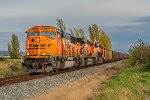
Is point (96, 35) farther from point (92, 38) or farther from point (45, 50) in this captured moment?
point (45, 50)

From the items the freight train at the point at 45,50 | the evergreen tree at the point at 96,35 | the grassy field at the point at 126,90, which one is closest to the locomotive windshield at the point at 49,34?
the freight train at the point at 45,50

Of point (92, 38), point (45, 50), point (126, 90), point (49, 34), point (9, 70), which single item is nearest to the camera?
point (126, 90)

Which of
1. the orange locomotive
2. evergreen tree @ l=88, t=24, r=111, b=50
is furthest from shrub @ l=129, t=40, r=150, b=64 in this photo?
evergreen tree @ l=88, t=24, r=111, b=50

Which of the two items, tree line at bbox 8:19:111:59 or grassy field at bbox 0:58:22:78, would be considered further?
tree line at bbox 8:19:111:59

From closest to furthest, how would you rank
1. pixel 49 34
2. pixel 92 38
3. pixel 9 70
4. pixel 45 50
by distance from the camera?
pixel 45 50, pixel 49 34, pixel 9 70, pixel 92 38

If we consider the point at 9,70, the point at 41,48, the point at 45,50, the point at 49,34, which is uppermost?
the point at 49,34

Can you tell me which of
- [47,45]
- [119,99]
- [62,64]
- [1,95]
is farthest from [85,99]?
[62,64]

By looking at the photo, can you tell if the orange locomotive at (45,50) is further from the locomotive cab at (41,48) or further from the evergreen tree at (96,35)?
the evergreen tree at (96,35)

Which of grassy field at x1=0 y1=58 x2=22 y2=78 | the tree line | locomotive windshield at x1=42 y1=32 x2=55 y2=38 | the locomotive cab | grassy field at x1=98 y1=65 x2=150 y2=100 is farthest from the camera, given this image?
the tree line

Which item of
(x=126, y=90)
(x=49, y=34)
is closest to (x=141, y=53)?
(x=49, y=34)

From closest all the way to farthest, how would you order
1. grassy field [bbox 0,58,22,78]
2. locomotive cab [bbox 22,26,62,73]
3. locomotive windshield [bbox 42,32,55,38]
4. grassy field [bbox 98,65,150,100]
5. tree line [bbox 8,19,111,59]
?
grassy field [bbox 98,65,150,100], locomotive cab [bbox 22,26,62,73], locomotive windshield [bbox 42,32,55,38], grassy field [bbox 0,58,22,78], tree line [bbox 8,19,111,59]

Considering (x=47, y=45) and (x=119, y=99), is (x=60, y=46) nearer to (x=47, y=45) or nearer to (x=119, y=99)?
(x=47, y=45)

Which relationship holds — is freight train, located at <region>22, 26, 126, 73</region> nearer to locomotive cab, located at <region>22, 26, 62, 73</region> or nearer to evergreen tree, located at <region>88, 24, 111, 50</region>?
locomotive cab, located at <region>22, 26, 62, 73</region>

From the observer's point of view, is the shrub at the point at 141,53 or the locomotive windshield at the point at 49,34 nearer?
the locomotive windshield at the point at 49,34
